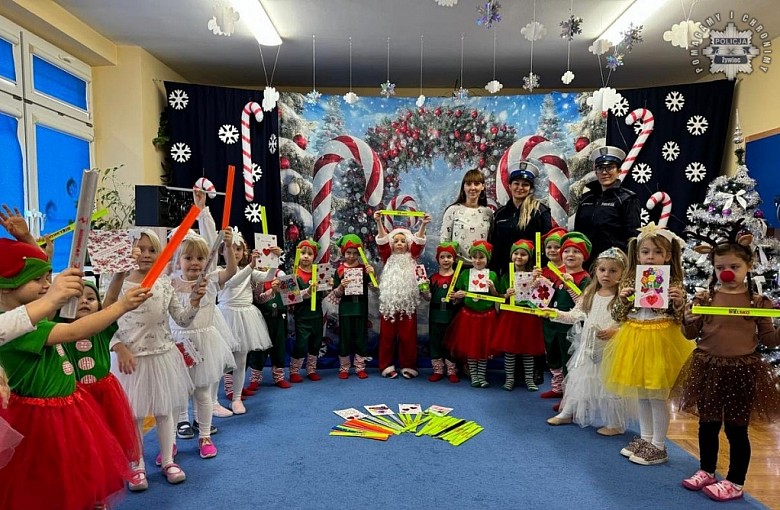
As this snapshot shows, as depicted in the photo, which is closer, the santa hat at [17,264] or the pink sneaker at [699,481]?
the santa hat at [17,264]

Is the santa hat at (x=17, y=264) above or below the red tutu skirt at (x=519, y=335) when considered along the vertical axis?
above

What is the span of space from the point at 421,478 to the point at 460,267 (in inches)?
81.7

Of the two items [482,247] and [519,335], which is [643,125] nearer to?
[482,247]

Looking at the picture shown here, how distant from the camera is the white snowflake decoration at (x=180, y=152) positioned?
17.3 feet

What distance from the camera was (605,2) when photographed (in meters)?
4.02

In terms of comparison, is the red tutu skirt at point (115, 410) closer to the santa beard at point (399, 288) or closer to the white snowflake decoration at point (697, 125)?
the santa beard at point (399, 288)

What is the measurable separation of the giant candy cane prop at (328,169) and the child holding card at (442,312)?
135 cm

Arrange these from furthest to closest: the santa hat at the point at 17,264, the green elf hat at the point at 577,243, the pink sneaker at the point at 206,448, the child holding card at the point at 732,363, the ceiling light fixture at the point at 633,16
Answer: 1. the ceiling light fixture at the point at 633,16
2. the green elf hat at the point at 577,243
3. the pink sneaker at the point at 206,448
4. the child holding card at the point at 732,363
5. the santa hat at the point at 17,264

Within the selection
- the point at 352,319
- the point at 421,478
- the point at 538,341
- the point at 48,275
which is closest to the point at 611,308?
the point at 538,341

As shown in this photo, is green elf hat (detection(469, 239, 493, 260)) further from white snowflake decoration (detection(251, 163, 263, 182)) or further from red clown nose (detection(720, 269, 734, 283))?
white snowflake decoration (detection(251, 163, 263, 182))

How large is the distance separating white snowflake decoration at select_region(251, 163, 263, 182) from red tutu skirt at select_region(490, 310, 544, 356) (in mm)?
2917

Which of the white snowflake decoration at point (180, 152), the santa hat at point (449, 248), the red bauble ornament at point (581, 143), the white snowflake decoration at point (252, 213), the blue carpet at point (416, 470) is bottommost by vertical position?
the blue carpet at point (416, 470)

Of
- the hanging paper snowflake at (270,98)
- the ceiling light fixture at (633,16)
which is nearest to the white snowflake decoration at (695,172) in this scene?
the ceiling light fixture at (633,16)

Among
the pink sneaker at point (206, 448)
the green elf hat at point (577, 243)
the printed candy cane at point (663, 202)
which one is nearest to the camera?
the pink sneaker at point (206, 448)
